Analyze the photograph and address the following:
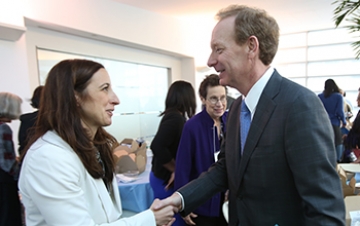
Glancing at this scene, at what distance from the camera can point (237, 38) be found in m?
0.86

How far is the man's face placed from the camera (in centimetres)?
87

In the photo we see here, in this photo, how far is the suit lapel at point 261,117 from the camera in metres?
0.79

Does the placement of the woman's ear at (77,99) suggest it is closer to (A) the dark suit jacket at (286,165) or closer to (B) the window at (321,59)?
(A) the dark suit jacket at (286,165)

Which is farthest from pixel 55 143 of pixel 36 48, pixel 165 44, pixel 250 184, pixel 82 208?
pixel 165 44

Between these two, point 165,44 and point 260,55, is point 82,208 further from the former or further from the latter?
point 165,44

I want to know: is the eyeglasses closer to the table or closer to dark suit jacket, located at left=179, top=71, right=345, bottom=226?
dark suit jacket, located at left=179, top=71, right=345, bottom=226

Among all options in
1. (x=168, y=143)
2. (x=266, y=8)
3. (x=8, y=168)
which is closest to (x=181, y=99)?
(x=168, y=143)

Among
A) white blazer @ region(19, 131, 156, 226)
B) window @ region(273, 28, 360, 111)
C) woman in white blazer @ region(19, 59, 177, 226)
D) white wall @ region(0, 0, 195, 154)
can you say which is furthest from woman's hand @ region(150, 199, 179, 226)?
window @ region(273, 28, 360, 111)

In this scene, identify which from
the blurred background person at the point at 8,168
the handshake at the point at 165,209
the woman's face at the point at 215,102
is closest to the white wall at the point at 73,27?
the blurred background person at the point at 8,168

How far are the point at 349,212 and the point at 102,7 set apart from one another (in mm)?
3808

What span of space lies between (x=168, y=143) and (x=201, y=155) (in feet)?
1.51

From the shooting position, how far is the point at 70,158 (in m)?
0.81

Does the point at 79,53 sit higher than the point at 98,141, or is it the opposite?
the point at 79,53

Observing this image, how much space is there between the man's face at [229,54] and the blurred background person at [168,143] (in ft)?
3.65
